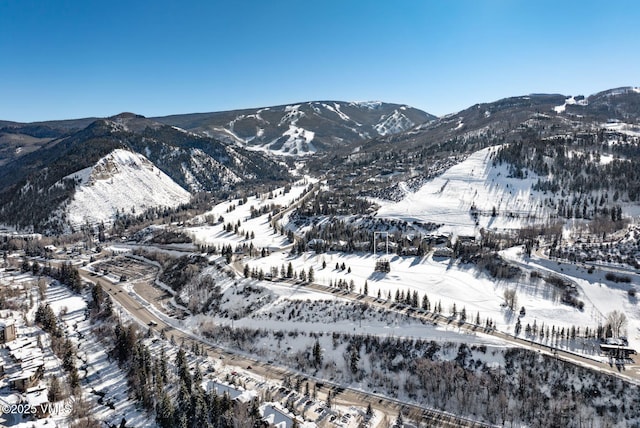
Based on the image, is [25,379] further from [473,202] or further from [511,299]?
[473,202]

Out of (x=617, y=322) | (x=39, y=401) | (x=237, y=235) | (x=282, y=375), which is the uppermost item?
(x=237, y=235)

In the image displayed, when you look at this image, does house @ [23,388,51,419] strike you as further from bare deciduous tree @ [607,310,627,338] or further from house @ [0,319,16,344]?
bare deciduous tree @ [607,310,627,338]

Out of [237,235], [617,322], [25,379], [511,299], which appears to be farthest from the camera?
[237,235]

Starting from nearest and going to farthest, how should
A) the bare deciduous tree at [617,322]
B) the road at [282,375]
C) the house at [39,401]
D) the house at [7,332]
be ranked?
the house at [39,401]
the road at [282,375]
the bare deciduous tree at [617,322]
the house at [7,332]

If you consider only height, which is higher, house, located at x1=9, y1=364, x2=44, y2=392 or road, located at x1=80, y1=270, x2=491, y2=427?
house, located at x1=9, y1=364, x2=44, y2=392

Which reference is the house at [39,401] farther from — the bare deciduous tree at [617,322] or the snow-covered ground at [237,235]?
the bare deciduous tree at [617,322]

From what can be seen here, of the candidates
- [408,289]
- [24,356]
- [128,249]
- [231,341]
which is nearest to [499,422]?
[408,289]

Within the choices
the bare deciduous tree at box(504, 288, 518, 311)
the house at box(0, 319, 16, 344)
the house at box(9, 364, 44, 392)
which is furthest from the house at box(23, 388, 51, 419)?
the bare deciduous tree at box(504, 288, 518, 311)

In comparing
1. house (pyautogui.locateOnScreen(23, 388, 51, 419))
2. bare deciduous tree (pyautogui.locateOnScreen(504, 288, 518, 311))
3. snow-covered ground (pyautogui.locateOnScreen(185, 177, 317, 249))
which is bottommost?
house (pyautogui.locateOnScreen(23, 388, 51, 419))

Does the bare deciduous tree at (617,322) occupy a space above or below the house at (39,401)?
above

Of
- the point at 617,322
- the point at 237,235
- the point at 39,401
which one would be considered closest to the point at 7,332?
the point at 39,401

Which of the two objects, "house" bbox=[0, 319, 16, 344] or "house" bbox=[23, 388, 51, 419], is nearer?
"house" bbox=[23, 388, 51, 419]

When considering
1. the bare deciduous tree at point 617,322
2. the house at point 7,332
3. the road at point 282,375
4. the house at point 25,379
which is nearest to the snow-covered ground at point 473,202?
the bare deciduous tree at point 617,322
